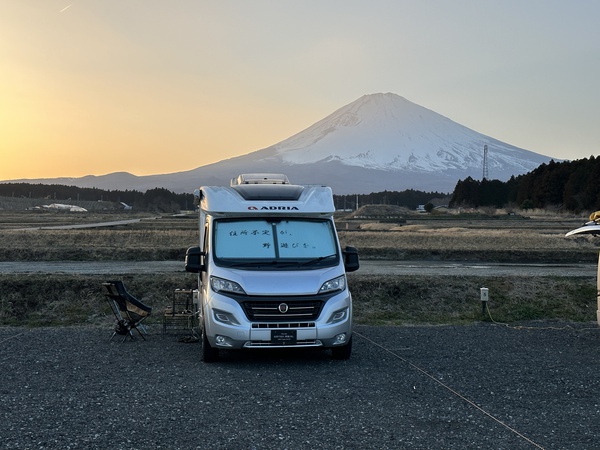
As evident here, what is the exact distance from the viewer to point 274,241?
32.4 feet

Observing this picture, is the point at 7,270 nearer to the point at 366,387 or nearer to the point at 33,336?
the point at 33,336

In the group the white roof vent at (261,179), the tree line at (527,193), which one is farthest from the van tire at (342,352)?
the tree line at (527,193)

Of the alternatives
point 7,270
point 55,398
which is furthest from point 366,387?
point 7,270

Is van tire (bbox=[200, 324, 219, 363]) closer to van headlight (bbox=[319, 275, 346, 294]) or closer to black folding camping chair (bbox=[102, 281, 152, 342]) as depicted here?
van headlight (bbox=[319, 275, 346, 294])

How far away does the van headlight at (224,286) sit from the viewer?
29.9ft

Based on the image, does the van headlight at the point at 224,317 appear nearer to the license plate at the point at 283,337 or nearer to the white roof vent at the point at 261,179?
the license plate at the point at 283,337

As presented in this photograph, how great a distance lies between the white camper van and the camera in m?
8.99

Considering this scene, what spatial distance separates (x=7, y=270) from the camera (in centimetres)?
2211

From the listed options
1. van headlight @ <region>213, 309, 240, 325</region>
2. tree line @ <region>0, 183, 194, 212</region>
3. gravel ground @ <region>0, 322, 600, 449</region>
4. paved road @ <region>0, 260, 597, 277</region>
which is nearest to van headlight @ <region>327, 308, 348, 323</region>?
gravel ground @ <region>0, 322, 600, 449</region>

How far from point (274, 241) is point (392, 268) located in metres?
14.2

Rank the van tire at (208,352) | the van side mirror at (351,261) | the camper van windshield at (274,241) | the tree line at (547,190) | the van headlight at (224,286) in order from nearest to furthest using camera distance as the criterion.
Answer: the van headlight at (224,286)
the van tire at (208,352)
the camper van windshield at (274,241)
the van side mirror at (351,261)
the tree line at (547,190)

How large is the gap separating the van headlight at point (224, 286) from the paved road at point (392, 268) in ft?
39.0

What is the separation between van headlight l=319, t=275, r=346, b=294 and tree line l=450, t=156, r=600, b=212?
73456 millimetres

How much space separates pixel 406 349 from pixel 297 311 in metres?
2.56
